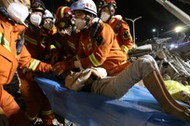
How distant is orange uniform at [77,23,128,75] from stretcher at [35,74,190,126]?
1.69 ft

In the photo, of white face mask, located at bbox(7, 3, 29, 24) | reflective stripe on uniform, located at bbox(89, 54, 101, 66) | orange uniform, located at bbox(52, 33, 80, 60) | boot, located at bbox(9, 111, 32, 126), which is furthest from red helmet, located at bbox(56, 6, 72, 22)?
boot, located at bbox(9, 111, 32, 126)

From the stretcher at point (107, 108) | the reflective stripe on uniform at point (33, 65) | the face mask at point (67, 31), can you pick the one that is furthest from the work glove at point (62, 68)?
the face mask at point (67, 31)

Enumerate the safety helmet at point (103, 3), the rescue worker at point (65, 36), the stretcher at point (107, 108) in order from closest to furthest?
the stretcher at point (107, 108), the rescue worker at point (65, 36), the safety helmet at point (103, 3)

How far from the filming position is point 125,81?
2.40 meters

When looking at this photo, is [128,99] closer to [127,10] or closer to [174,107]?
[174,107]

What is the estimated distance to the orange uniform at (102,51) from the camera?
324cm

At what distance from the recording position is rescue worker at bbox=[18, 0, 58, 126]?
13.3ft

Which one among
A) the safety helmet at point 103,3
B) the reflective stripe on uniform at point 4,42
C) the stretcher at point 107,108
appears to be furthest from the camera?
the safety helmet at point 103,3

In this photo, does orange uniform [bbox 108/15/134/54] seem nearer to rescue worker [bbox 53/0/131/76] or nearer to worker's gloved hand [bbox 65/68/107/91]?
rescue worker [bbox 53/0/131/76]

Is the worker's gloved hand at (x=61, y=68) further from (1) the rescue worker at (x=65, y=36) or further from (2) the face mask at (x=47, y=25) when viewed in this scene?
(2) the face mask at (x=47, y=25)

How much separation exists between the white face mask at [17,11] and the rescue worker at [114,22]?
199 cm

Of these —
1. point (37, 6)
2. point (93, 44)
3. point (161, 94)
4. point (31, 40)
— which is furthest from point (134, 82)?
point (37, 6)

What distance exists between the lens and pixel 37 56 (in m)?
4.32

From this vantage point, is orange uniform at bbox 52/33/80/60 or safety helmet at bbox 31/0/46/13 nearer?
orange uniform at bbox 52/33/80/60
